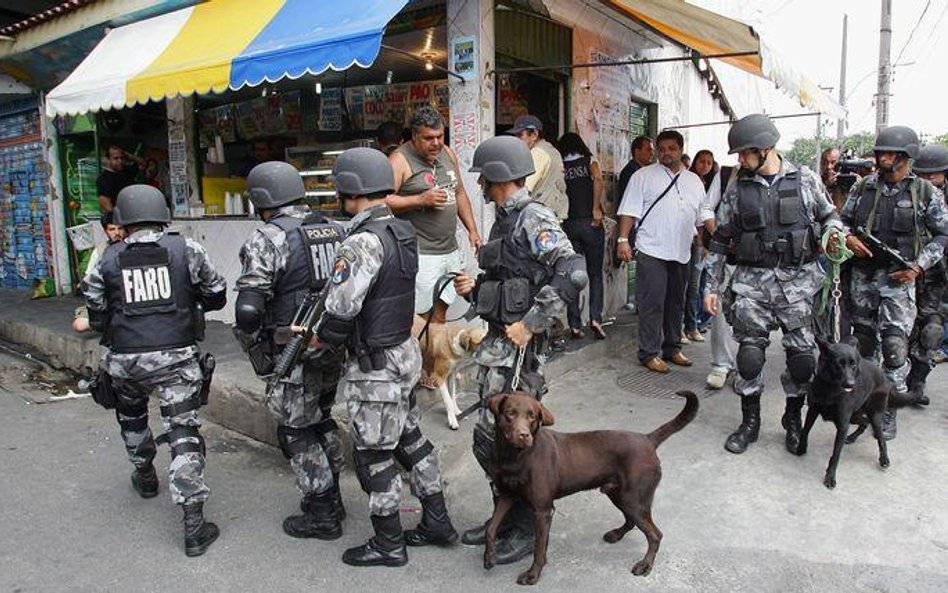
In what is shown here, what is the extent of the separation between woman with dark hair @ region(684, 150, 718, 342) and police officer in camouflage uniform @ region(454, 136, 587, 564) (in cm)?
400

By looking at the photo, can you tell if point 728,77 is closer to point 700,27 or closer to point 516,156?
point 700,27

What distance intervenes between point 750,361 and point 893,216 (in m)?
1.60

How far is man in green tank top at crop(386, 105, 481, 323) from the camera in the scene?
4402mm

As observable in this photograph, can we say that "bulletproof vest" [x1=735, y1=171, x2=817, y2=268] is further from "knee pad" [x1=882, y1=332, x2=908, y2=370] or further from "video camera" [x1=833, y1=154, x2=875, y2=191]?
"video camera" [x1=833, y1=154, x2=875, y2=191]

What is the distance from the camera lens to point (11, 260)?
1021cm

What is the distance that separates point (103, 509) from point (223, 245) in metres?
3.79

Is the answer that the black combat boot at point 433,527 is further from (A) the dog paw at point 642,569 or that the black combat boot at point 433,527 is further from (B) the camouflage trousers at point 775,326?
(B) the camouflage trousers at point 775,326

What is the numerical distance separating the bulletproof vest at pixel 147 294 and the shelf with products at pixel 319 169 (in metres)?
3.29

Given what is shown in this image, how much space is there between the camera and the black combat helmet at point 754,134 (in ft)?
13.1

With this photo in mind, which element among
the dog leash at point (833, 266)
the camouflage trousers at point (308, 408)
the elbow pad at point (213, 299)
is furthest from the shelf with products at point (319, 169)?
the dog leash at point (833, 266)

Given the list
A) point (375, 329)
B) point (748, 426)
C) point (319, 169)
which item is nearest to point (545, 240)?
point (375, 329)

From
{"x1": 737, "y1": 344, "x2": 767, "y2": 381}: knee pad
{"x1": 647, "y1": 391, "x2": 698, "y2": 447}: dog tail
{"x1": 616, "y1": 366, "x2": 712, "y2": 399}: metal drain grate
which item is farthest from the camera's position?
{"x1": 616, "y1": 366, "x2": 712, "y2": 399}: metal drain grate

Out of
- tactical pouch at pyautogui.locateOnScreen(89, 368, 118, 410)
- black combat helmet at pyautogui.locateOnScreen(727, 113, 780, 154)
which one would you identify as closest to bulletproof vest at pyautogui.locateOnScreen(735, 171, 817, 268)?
black combat helmet at pyautogui.locateOnScreen(727, 113, 780, 154)

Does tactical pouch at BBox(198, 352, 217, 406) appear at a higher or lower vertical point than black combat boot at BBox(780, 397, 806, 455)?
higher
